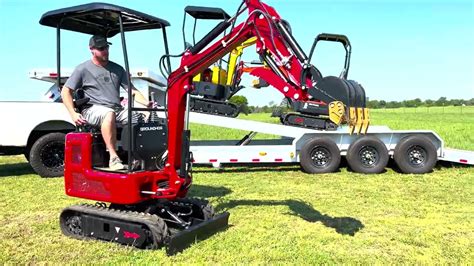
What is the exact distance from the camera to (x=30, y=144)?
936cm

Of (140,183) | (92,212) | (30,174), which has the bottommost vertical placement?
(30,174)

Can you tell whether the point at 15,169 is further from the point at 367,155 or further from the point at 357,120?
the point at 357,120

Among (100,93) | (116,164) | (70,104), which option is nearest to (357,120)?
(116,164)

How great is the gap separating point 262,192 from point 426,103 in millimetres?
90132

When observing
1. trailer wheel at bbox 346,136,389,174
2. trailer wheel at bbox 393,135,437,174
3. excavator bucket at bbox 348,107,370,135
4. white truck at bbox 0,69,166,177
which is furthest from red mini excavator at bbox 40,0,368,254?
trailer wheel at bbox 393,135,437,174

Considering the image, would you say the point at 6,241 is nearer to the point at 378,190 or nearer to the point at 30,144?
the point at 30,144

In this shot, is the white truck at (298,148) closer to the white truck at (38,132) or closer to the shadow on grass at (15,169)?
the white truck at (38,132)

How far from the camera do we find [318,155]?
32.0ft

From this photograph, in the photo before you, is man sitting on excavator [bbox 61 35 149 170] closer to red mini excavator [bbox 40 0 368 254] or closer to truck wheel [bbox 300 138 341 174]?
red mini excavator [bbox 40 0 368 254]

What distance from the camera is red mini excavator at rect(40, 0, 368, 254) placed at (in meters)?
4.65

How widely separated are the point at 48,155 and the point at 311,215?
19.3 ft

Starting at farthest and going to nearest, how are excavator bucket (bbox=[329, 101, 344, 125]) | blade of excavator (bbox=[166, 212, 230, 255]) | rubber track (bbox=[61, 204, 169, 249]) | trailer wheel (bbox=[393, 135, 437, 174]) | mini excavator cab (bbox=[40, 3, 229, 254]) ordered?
trailer wheel (bbox=[393, 135, 437, 174]) → mini excavator cab (bbox=[40, 3, 229, 254]) → rubber track (bbox=[61, 204, 169, 249]) → blade of excavator (bbox=[166, 212, 230, 255]) → excavator bucket (bbox=[329, 101, 344, 125])

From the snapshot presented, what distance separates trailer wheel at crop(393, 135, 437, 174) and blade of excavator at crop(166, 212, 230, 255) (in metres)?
5.78

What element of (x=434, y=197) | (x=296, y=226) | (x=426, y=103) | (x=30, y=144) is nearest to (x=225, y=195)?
(x=296, y=226)
